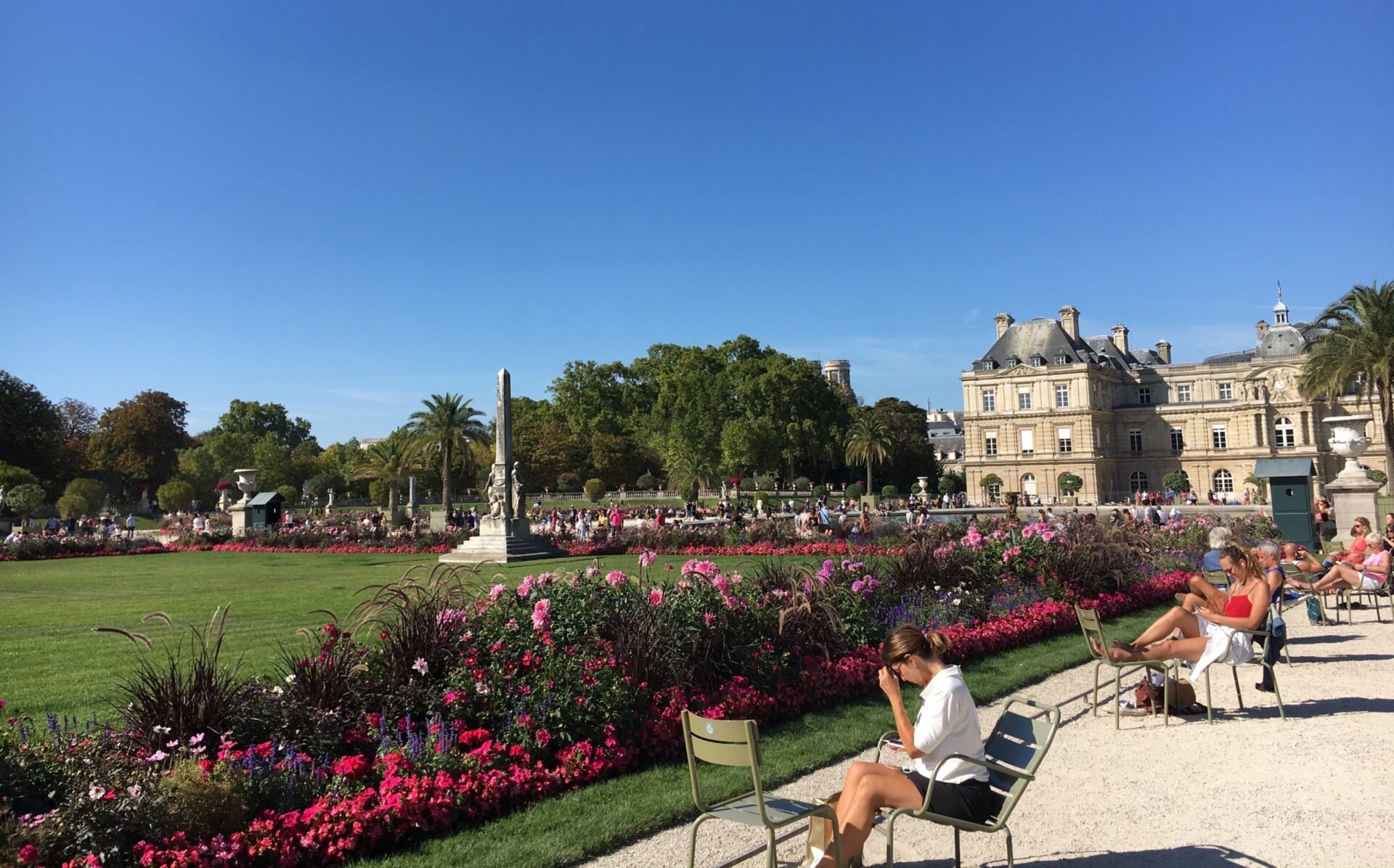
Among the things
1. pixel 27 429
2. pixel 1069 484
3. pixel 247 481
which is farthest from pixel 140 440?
pixel 1069 484

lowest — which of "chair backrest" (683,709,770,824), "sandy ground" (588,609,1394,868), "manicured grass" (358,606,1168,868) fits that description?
"sandy ground" (588,609,1394,868)

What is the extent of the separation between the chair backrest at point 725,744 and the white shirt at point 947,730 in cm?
88

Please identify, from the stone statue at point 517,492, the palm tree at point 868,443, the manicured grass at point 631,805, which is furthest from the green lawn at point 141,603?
the palm tree at point 868,443

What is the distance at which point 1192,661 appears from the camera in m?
7.34

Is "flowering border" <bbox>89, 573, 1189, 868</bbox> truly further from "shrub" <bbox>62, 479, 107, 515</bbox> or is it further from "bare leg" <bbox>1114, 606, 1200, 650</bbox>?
"shrub" <bbox>62, 479, 107, 515</bbox>

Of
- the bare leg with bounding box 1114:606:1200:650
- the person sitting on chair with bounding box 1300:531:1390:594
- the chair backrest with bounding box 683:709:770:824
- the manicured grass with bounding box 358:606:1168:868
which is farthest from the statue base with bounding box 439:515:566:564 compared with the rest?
the chair backrest with bounding box 683:709:770:824

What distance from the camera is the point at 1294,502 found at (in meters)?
18.5

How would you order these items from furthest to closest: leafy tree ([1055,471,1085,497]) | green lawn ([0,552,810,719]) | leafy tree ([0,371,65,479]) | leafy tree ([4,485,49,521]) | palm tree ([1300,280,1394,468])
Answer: leafy tree ([1055,471,1085,497])
leafy tree ([0,371,65,479])
leafy tree ([4,485,49,521])
palm tree ([1300,280,1394,468])
green lawn ([0,552,810,719])

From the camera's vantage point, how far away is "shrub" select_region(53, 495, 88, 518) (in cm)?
4747

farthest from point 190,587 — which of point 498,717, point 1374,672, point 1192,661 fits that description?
point 1374,672

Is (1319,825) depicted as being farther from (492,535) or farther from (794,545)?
(492,535)

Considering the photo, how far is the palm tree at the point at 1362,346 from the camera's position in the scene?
100ft

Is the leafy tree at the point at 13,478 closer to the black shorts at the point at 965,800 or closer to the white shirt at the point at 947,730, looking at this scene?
the white shirt at the point at 947,730

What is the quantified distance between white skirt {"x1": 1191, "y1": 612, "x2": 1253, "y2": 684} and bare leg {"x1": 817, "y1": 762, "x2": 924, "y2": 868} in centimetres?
404
